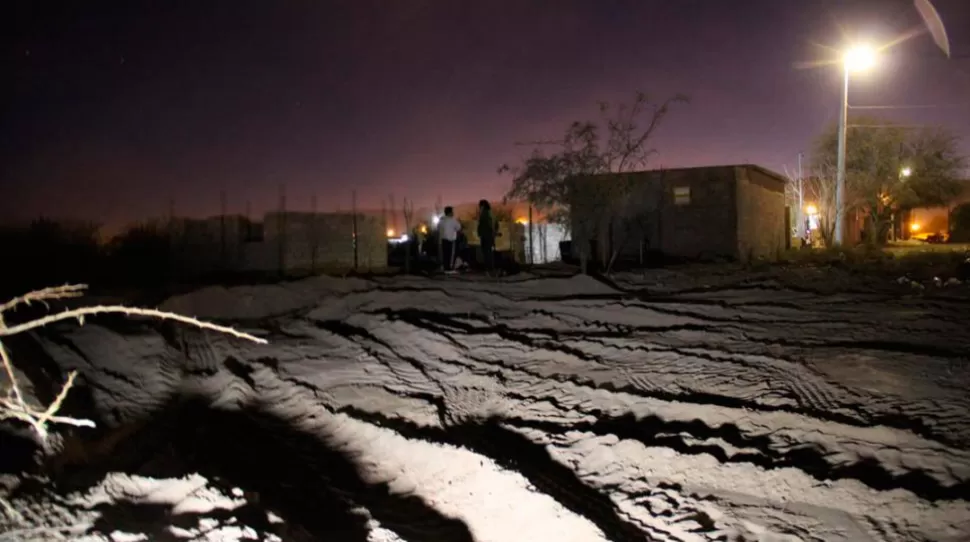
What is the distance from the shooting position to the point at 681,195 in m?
22.6

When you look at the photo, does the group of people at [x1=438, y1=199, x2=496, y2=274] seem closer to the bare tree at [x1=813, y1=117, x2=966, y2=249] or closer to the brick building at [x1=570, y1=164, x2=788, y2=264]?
the brick building at [x1=570, y1=164, x2=788, y2=264]

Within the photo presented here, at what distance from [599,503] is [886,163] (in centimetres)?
3318

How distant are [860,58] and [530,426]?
20.1 meters

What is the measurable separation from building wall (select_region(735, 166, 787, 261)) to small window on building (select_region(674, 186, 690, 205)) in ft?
5.13

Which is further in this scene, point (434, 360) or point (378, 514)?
point (434, 360)

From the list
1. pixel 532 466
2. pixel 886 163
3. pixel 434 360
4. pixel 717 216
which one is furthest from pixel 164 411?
pixel 886 163

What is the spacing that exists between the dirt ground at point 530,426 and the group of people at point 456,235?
517 centimetres

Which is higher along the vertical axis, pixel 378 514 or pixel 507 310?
pixel 507 310

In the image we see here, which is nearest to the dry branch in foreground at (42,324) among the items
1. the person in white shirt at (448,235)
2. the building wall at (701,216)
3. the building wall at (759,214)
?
the person in white shirt at (448,235)

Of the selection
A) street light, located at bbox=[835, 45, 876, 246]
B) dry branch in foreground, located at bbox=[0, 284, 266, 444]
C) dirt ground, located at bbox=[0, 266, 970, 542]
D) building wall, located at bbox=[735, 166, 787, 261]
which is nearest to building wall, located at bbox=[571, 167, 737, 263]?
building wall, located at bbox=[735, 166, 787, 261]

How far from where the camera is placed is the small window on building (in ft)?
73.8

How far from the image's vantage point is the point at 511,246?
22.9m

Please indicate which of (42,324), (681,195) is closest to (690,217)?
(681,195)

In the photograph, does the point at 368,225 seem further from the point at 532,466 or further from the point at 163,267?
the point at 532,466
